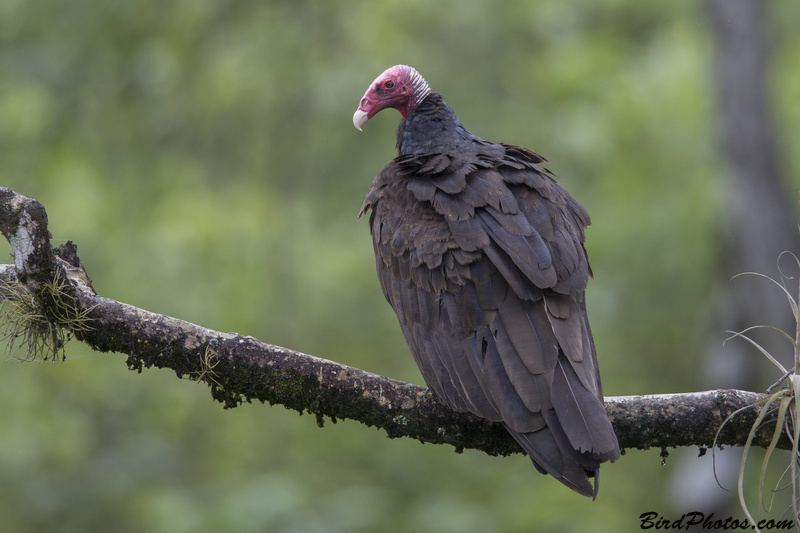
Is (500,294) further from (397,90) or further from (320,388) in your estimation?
(397,90)

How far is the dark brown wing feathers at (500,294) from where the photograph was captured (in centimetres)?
239

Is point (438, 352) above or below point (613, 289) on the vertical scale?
below

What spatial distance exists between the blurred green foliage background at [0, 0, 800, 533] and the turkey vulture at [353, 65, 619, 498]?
2.98 meters

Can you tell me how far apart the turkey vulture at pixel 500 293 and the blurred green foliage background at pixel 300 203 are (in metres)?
2.98

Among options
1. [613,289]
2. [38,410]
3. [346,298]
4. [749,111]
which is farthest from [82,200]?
[749,111]

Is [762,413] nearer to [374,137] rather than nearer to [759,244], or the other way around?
[759,244]

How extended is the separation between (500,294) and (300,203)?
475 centimetres

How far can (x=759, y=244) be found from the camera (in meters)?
5.90

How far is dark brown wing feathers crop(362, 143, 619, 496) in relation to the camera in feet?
7.86

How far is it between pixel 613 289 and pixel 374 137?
7.58 ft

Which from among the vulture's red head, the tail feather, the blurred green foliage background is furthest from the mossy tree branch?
the blurred green foliage background

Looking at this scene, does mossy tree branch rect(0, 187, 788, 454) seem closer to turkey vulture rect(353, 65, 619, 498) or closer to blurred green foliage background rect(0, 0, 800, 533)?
turkey vulture rect(353, 65, 619, 498)

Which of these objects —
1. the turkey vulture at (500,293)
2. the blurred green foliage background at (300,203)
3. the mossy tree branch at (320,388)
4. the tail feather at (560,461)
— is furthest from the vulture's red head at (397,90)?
the blurred green foliage background at (300,203)

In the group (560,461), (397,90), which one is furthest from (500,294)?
(397,90)
